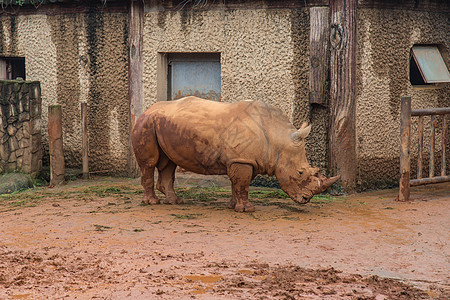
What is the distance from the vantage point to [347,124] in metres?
8.64

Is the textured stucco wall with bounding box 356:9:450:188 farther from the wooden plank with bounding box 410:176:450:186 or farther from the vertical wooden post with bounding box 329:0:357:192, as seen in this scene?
the wooden plank with bounding box 410:176:450:186

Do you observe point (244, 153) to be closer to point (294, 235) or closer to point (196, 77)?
point (294, 235)

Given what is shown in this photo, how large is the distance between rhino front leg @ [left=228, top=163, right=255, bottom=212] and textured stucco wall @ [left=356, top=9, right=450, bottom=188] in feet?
8.11

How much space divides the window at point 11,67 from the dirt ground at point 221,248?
347 centimetres

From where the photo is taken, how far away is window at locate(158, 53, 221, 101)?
31.9 ft

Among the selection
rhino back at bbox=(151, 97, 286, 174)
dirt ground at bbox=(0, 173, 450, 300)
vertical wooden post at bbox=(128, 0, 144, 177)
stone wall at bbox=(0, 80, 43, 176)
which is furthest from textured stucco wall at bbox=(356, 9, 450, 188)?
stone wall at bbox=(0, 80, 43, 176)

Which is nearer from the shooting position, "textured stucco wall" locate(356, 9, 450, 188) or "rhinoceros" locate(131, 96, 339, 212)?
"rhinoceros" locate(131, 96, 339, 212)

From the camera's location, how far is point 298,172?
7.09 meters

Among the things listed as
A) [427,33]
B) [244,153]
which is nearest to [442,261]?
[244,153]

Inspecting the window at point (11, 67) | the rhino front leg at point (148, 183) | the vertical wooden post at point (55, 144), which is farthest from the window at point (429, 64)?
the window at point (11, 67)

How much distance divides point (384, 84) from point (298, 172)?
2803 mm

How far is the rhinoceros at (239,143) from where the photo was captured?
7.00 metres

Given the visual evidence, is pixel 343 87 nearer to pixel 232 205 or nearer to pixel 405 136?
pixel 405 136

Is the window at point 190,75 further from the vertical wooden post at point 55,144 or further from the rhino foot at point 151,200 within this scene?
the rhino foot at point 151,200
